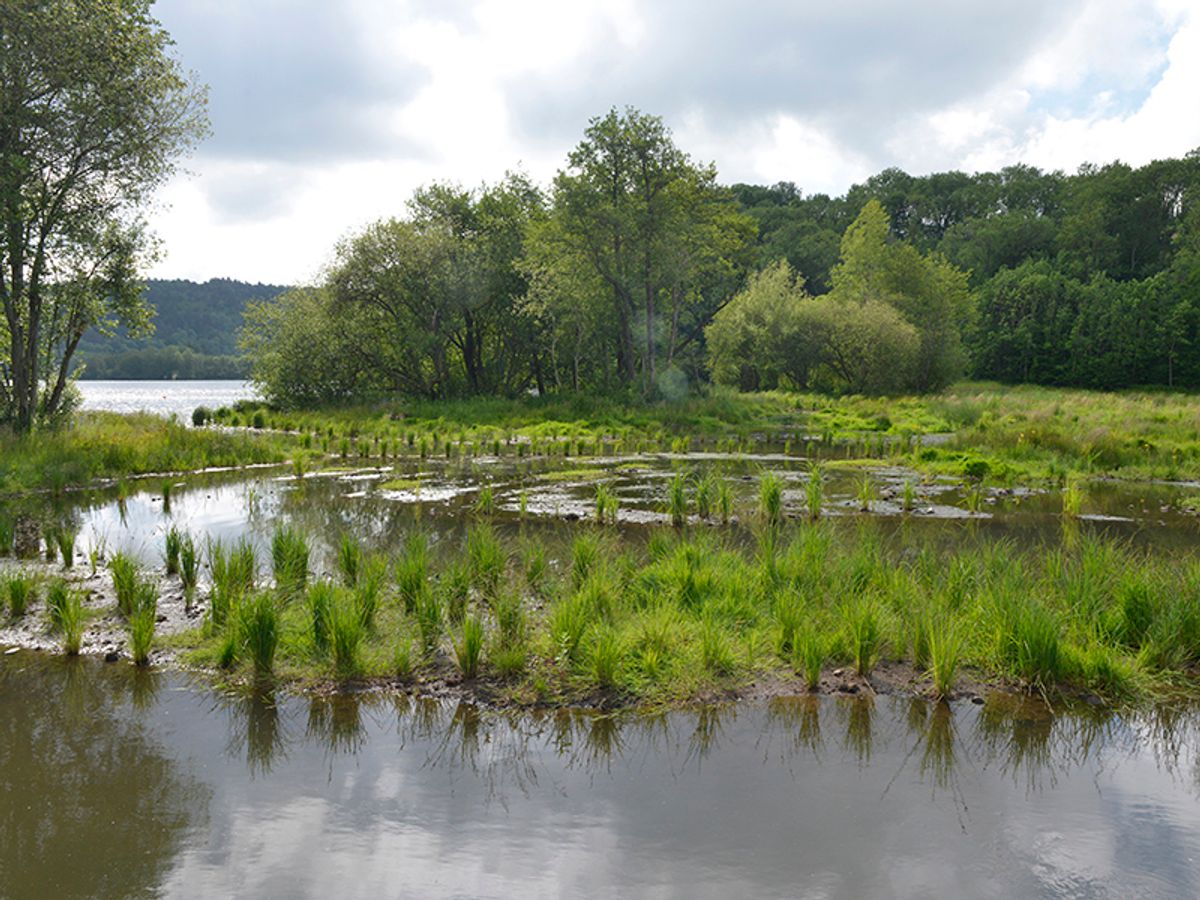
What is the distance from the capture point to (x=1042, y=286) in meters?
75.4

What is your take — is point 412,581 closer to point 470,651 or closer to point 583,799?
point 470,651

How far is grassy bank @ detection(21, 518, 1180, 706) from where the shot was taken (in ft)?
20.9

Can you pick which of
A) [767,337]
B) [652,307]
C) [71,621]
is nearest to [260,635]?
[71,621]

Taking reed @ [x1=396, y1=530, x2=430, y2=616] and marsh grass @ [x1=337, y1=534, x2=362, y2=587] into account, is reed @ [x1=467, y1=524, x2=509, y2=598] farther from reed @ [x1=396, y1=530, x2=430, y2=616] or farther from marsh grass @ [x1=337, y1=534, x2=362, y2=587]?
marsh grass @ [x1=337, y1=534, x2=362, y2=587]

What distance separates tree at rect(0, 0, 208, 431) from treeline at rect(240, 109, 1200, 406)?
1874 cm

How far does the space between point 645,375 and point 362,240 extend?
17.5 meters

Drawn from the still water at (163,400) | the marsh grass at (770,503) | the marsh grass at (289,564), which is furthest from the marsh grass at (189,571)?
the still water at (163,400)

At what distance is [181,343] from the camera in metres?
170

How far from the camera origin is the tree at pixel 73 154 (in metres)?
19.8

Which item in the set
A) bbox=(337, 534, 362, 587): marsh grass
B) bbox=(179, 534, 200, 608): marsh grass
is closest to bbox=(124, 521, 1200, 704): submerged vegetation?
bbox=(337, 534, 362, 587): marsh grass

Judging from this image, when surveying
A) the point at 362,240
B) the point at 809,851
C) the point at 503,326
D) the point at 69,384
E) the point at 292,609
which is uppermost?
the point at 362,240

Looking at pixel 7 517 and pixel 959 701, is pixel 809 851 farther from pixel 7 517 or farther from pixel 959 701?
pixel 7 517

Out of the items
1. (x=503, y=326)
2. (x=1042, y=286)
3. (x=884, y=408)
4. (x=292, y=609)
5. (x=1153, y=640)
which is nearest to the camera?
(x=1153, y=640)

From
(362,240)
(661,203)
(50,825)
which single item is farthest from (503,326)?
(50,825)
